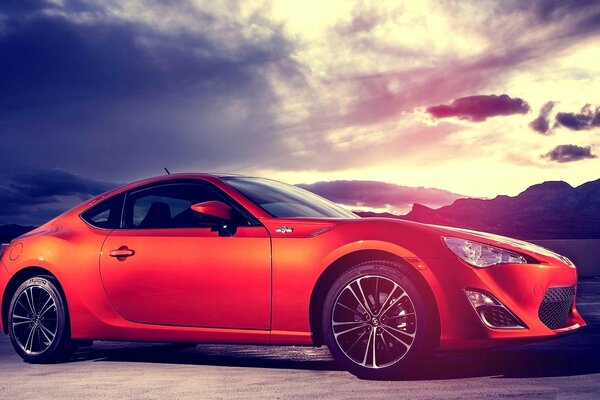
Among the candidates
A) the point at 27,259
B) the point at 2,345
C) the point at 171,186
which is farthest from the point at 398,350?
the point at 2,345

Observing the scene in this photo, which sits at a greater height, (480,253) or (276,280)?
(480,253)

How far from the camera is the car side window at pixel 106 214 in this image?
711cm

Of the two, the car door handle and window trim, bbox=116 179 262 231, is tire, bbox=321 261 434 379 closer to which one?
window trim, bbox=116 179 262 231

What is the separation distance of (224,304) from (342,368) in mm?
1025

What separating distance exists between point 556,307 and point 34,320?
4.32 m

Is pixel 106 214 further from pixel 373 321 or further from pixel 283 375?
pixel 373 321

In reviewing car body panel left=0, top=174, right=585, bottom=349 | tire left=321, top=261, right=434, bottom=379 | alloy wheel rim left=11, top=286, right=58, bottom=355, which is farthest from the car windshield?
alloy wheel rim left=11, top=286, right=58, bottom=355

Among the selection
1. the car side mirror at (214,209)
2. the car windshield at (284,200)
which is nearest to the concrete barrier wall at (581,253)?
the car windshield at (284,200)

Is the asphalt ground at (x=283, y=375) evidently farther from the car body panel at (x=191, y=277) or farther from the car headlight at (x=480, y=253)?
the car headlight at (x=480, y=253)

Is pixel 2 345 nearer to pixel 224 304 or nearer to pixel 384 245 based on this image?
pixel 224 304

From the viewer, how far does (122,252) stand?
6.75 meters

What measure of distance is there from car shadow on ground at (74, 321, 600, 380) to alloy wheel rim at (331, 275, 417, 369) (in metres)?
0.27

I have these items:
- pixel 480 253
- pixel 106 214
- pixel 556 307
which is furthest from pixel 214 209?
pixel 556 307

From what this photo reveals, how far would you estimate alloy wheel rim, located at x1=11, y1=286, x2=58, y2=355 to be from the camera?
23.5 feet
